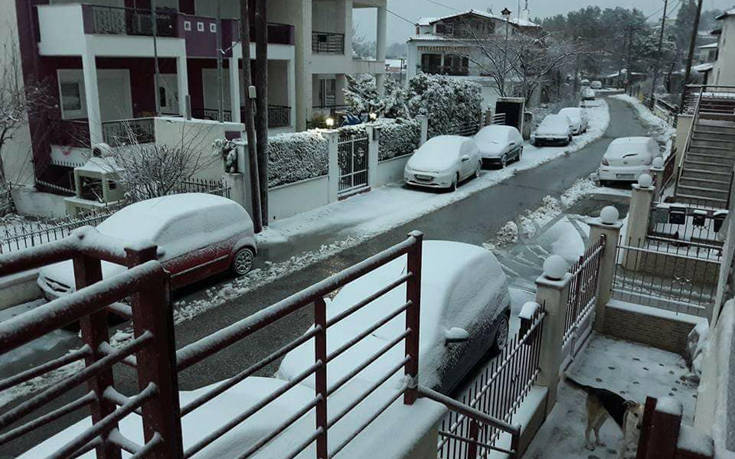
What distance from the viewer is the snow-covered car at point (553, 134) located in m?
29.2

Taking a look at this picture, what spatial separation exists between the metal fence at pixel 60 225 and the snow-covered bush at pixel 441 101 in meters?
10.3

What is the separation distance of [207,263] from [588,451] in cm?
711

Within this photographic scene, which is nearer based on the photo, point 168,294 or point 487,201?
point 168,294

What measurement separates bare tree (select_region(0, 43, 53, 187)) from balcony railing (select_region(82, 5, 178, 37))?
8.22ft

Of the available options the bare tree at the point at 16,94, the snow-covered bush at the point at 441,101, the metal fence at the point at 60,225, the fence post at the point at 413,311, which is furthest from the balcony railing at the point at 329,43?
the fence post at the point at 413,311

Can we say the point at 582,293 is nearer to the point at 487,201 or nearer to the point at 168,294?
the point at 168,294

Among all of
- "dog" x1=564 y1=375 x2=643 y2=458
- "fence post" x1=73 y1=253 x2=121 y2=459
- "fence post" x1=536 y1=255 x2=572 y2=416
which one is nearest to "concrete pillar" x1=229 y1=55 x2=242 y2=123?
"fence post" x1=536 y1=255 x2=572 y2=416

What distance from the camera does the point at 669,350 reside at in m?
8.29

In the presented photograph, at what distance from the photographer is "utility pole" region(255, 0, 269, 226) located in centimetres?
1363

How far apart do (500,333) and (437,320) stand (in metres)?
1.82

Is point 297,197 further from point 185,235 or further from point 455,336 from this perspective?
point 455,336

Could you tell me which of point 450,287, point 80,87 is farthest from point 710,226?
point 80,87

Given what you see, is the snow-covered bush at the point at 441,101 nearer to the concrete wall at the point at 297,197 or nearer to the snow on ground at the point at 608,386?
the concrete wall at the point at 297,197

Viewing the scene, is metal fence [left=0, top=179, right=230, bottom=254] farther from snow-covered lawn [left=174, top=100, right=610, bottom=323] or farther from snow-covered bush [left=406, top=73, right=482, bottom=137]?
snow-covered bush [left=406, top=73, right=482, bottom=137]
